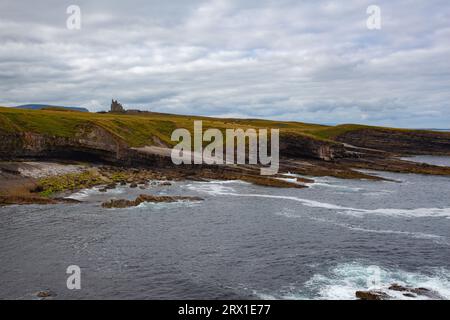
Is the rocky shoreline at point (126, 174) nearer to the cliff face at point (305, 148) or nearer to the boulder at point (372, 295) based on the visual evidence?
the cliff face at point (305, 148)

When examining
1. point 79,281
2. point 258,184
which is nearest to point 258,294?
point 79,281

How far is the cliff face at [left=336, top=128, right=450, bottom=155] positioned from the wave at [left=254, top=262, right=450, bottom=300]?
137320 millimetres

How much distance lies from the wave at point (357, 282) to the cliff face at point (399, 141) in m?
137

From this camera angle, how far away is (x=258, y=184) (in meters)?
90.6

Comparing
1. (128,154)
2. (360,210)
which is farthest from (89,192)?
(360,210)

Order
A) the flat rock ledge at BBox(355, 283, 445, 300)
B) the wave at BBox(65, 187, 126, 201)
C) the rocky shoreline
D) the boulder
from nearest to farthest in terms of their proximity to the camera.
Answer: the boulder → the flat rock ledge at BBox(355, 283, 445, 300) → the wave at BBox(65, 187, 126, 201) → the rocky shoreline

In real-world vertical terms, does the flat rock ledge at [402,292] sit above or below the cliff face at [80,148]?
below

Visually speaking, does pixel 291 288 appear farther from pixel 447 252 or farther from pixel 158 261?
pixel 447 252

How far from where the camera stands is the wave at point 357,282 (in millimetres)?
33500

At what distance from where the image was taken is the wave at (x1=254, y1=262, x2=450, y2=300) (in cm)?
3350

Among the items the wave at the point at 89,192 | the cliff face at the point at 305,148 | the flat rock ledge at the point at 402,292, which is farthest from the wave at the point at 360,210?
the cliff face at the point at 305,148

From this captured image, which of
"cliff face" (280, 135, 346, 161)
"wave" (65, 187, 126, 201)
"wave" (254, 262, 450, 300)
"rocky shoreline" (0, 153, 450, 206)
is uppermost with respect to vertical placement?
"cliff face" (280, 135, 346, 161)

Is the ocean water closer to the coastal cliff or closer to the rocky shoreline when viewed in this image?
the rocky shoreline

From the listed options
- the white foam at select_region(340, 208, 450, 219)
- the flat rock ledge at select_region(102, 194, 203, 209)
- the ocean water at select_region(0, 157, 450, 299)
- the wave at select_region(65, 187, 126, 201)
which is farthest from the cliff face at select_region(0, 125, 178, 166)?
the white foam at select_region(340, 208, 450, 219)
